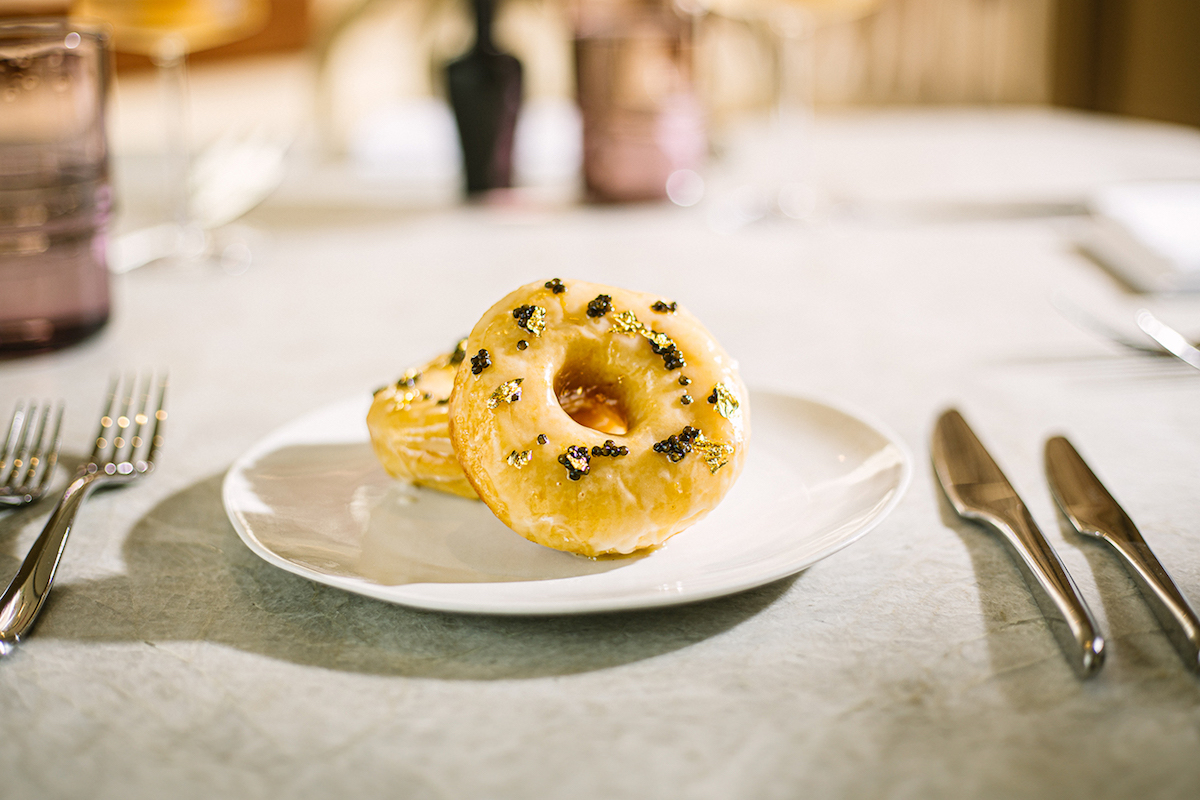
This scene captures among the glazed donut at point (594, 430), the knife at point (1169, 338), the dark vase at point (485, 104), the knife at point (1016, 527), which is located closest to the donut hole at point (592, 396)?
the glazed donut at point (594, 430)

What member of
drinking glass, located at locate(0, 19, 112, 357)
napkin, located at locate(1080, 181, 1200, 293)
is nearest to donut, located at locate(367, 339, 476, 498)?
drinking glass, located at locate(0, 19, 112, 357)

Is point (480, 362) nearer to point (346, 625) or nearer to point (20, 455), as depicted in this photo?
point (346, 625)

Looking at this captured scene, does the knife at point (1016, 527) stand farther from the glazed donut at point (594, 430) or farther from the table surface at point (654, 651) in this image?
the glazed donut at point (594, 430)

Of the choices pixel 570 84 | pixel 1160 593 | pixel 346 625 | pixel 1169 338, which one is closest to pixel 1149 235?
pixel 1169 338

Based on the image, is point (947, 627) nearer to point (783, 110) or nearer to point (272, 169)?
point (783, 110)

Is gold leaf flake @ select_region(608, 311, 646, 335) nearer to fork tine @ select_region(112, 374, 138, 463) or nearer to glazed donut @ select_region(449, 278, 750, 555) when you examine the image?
glazed donut @ select_region(449, 278, 750, 555)
